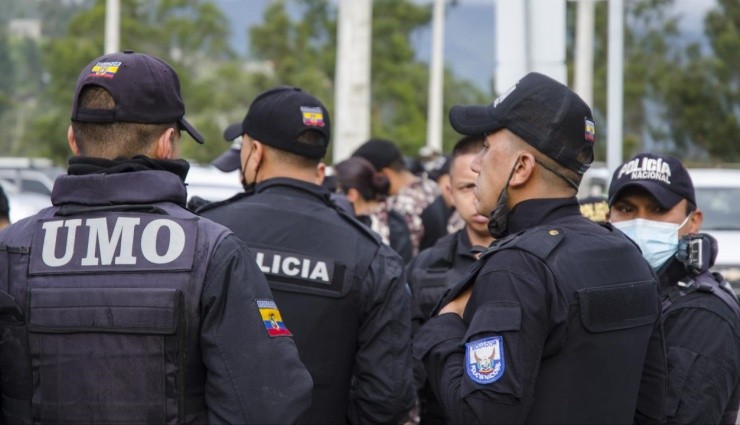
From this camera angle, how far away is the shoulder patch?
9.30 ft

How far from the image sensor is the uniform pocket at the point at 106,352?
2.74 m

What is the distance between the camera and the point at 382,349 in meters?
4.01

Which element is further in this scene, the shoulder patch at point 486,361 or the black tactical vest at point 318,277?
the black tactical vest at point 318,277

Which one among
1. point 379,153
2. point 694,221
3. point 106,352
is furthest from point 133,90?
point 379,153

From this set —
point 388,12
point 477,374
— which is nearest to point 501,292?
point 477,374

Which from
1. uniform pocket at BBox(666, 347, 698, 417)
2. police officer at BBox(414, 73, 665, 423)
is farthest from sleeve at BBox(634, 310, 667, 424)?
uniform pocket at BBox(666, 347, 698, 417)

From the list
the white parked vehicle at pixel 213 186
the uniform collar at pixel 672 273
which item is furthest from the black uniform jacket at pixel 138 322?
the white parked vehicle at pixel 213 186

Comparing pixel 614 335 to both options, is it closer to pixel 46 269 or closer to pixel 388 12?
pixel 46 269

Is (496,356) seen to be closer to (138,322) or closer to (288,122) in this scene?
(138,322)

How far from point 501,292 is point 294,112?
1.63m

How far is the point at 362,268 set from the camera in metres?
3.99

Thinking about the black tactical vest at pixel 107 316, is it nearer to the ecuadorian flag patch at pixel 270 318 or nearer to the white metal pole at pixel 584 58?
the ecuadorian flag patch at pixel 270 318

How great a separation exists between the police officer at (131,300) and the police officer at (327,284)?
1064 millimetres

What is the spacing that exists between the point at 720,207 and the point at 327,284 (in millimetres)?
8517
